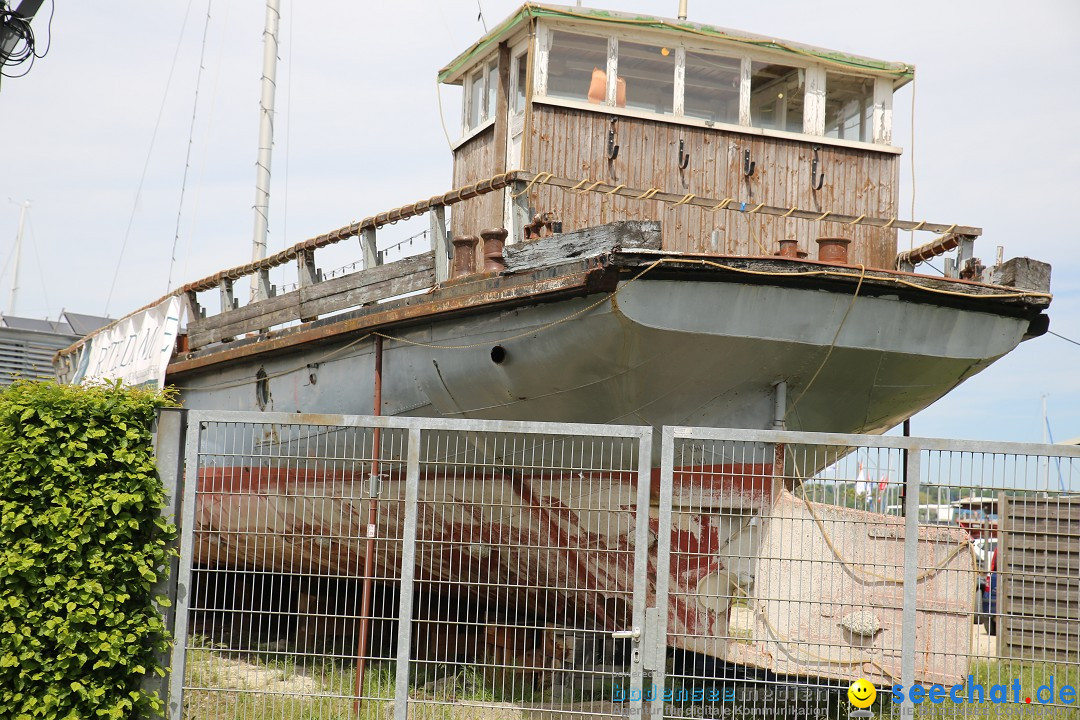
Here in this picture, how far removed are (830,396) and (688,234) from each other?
1964 millimetres

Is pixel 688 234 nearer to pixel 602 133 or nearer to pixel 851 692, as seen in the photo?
pixel 602 133

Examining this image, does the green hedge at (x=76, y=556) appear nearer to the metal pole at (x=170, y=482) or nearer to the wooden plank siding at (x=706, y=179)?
the metal pole at (x=170, y=482)

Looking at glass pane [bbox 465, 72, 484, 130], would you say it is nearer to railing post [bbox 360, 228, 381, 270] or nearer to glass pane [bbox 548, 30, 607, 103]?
glass pane [bbox 548, 30, 607, 103]

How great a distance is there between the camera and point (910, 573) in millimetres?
4879

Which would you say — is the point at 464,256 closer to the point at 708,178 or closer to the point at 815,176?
the point at 708,178

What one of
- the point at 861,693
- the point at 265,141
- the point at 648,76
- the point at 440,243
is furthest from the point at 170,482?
the point at 265,141

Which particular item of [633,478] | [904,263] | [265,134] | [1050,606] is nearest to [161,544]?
[633,478]

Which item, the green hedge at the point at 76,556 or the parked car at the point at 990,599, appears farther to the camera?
the green hedge at the point at 76,556

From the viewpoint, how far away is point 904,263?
938 cm

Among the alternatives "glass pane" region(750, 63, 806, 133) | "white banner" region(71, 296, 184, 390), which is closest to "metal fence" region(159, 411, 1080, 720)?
"glass pane" region(750, 63, 806, 133)

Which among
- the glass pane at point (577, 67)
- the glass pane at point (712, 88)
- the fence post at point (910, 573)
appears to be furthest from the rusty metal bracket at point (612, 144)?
the fence post at point (910, 573)

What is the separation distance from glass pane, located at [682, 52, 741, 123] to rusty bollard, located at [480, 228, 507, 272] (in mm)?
2536

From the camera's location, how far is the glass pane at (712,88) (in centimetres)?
895

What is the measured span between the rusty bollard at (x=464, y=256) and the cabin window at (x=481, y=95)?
2201 millimetres
